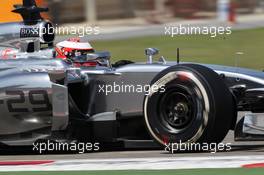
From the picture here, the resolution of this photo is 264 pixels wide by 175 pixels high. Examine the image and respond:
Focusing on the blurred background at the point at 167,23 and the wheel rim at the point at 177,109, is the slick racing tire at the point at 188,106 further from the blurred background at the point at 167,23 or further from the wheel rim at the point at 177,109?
the blurred background at the point at 167,23

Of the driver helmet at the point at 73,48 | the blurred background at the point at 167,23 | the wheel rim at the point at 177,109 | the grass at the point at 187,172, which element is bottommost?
the blurred background at the point at 167,23

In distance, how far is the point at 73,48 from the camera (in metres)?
7.75

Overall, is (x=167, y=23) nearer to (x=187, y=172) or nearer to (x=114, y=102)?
(x=114, y=102)

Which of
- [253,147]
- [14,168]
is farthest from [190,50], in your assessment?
[14,168]

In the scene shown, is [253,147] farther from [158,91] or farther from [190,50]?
[190,50]

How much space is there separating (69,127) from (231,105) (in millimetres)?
1473

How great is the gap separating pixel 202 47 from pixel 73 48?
1040 cm

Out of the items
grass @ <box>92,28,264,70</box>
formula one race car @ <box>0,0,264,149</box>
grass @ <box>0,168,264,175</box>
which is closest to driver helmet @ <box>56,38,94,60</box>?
formula one race car @ <box>0,0,264,149</box>

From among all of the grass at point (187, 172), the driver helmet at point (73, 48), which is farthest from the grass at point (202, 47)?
the grass at point (187, 172)

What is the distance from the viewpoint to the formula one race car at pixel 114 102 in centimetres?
655

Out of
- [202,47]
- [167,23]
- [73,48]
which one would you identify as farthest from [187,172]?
[167,23]

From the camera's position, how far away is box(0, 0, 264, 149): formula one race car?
655 centimetres

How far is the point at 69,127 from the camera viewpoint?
23.0 feet

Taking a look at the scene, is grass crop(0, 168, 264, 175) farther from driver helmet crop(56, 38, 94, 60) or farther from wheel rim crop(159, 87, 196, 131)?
driver helmet crop(56, 38, 94, 60)
